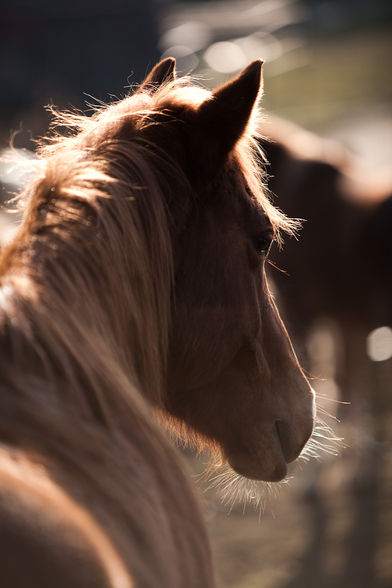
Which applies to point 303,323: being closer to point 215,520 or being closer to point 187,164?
point 215,520

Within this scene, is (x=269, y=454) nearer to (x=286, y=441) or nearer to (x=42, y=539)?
(x=286, y=441)

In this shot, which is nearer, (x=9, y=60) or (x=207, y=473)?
(x=207, y=473)

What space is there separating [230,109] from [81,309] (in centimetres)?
42

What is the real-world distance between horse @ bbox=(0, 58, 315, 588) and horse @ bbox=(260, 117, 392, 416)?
2720 mm

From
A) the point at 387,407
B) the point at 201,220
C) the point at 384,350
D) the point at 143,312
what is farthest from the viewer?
the point at 384,350

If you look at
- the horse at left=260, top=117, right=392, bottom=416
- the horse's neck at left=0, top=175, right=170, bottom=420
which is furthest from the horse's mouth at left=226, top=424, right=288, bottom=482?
the horse at left=260, top=117, right=392, bottom=416

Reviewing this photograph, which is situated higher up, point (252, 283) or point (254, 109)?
point (254, 109)

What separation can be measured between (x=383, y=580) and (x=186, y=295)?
2.32 m

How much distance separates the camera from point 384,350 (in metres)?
5.35

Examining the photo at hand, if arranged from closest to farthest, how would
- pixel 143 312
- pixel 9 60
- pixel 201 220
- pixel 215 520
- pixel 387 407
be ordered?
pixel 143 312, pixel 201 220, pixel 215 520, pixel 387 407, pixel 9 60

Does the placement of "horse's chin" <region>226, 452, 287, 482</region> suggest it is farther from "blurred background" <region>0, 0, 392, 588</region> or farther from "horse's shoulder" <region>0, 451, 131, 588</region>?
"horse's shoulder" <region>0, 451, 131, 588</region>

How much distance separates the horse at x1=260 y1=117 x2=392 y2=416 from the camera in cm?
402

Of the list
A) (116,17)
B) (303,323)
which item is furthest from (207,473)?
(116,17)

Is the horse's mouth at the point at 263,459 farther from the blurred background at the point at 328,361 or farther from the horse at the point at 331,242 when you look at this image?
the horse at the point at 331,242
